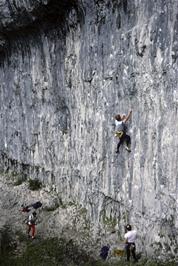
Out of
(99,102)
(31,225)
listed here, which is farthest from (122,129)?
(31,225)

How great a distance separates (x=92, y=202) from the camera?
22.5m

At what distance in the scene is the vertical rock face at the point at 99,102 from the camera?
17531 mm

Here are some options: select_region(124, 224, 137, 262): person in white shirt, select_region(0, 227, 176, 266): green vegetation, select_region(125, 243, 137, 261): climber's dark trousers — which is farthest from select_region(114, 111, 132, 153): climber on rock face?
select_region(0, 227, 176, 266): green vegetation

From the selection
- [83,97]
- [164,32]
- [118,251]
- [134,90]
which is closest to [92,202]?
[118,251]

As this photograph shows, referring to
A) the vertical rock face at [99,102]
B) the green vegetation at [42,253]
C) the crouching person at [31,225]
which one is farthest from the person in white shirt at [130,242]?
the crouching person at [31,225]

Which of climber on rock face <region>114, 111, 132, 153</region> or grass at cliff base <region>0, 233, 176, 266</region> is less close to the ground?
climber on rock face <region>114, 111, 132, 153</region>

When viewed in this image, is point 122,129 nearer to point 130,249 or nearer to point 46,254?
point 130,249

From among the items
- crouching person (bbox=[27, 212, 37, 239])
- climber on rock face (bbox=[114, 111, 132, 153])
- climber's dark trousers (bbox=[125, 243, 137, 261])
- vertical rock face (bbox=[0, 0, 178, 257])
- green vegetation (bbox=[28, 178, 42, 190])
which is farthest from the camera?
green vegetation (bbox=[28, 178, 42, 190])

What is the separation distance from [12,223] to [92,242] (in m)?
5.09

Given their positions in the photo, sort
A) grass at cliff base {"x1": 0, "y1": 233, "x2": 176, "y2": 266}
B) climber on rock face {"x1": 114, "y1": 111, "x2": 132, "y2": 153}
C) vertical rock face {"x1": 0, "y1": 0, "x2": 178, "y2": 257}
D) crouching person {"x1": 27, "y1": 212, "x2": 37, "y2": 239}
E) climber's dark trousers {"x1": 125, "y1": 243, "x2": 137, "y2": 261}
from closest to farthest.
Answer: vertical rock face {"x1": 0, "y1": 0, "x2": 178, "y2": 257} < climber's dark trousers {"x1": 125, "y1": 243, "x2": 137, "y2": 261} < climber on rock face {"x1": 114, "y1": 111, "x2": 132, "y2": 153} < grass at cliff base {"x1": 0, "y1": 233, "x2": 176, "y2": 266} < crouching person {"x1": 27, "y1": 212, "x2": 37, "y2": 239}

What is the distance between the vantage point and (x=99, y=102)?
70.1 feet

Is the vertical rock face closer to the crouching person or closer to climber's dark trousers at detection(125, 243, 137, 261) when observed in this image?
climber's dark trousers at detection(125, 243, 137, 261)

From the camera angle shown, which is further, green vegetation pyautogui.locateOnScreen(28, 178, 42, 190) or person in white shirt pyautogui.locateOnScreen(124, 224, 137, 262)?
green vegetation pyautogui.locateOnScreen(28, 178, 42, 190)

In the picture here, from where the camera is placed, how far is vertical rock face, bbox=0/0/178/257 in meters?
17.5
